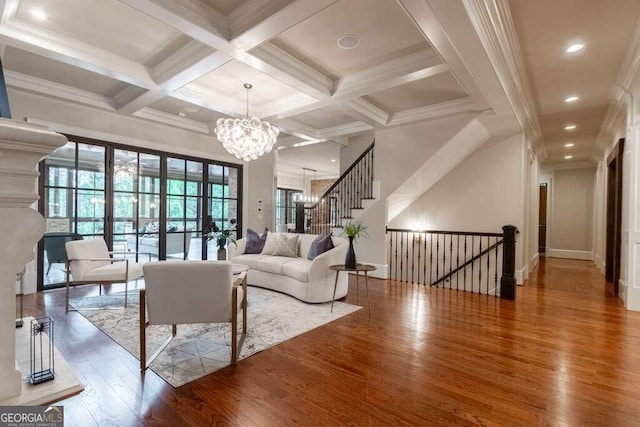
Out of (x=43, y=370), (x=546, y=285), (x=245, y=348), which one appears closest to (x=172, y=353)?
(x=245, y=348)

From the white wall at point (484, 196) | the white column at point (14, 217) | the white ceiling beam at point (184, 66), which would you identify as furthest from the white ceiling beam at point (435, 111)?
the white column at point (14, 217)

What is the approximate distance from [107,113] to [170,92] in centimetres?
173

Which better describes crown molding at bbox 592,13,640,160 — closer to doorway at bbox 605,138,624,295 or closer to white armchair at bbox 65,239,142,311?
doorway at bbox 605,138,624,295

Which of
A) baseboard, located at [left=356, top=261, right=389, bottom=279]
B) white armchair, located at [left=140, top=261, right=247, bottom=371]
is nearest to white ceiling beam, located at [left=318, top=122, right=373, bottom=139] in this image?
baseboard, located at [left=356, top=261, right=389, bottom=279]

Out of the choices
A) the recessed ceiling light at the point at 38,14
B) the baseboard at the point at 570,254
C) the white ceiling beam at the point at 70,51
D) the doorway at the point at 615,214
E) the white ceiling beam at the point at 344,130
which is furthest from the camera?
Answer: the baseboard at the point at 570,254

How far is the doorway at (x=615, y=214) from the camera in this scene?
185 inches

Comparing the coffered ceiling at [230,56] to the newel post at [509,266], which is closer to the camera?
the coffered ceiling at [230,56]

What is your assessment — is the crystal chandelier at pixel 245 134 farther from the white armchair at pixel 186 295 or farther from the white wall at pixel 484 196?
the white wall at pixel 484 196

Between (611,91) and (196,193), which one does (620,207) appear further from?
(196,193)

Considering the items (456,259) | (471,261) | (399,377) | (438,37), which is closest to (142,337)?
(399,377)

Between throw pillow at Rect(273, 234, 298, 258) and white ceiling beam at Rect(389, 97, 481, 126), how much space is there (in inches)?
108

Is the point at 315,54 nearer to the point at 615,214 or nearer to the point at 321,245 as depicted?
the point at 321,245

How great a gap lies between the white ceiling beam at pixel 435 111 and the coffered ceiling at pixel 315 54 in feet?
0.08

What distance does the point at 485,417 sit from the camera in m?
1.79
